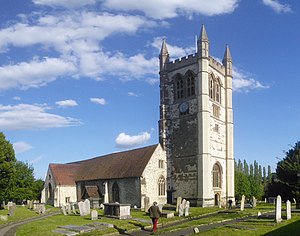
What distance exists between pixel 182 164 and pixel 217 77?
12185mm

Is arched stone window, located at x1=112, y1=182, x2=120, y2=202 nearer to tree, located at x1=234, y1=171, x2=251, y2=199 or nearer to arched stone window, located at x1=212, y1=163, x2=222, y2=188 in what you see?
arched stone window, located at x1=212, y1=163, x2=222, y2=188

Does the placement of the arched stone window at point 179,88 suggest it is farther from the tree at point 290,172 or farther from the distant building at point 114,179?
the tree at point 290,172

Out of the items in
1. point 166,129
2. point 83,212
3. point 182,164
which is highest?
point 166,129

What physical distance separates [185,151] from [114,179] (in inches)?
361

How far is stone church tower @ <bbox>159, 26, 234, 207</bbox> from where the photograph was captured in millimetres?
41188

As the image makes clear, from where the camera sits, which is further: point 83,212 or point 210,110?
point 210,110

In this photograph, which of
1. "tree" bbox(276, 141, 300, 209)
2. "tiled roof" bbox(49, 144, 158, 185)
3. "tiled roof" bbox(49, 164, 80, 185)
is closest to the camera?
"tree" bbox(276, 141, 300, 209)

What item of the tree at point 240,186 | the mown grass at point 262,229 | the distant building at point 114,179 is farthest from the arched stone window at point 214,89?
the tree at point 240,186

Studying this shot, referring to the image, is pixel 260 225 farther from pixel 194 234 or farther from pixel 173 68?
pixel 173 68

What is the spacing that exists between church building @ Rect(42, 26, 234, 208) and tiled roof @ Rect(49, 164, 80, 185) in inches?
54.9

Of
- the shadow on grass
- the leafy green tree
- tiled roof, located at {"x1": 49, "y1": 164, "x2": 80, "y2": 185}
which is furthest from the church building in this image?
the shadow on grass

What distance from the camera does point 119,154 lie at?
49.4 meters

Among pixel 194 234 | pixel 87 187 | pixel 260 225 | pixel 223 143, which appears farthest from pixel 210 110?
pixel 194 234

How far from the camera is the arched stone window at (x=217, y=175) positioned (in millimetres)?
43531
